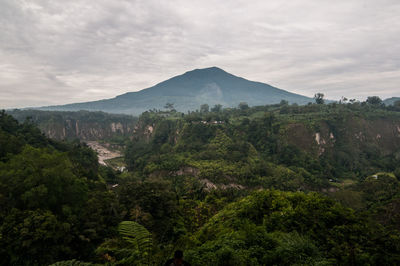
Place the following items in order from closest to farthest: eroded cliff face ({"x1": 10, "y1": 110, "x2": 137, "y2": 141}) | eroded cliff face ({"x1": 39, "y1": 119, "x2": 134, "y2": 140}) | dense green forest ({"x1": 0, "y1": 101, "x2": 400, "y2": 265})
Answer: dense green forest ({"x1": 0, "y1": 101, "x2": 400, "y2": 265}), eroded cliff face ({"x1": 10, "y1": 110, "x2": 137, "y2": 141}), eroded cliff face ({"x1": 39, "y1": 119, "x2": 134, "y2": 140})

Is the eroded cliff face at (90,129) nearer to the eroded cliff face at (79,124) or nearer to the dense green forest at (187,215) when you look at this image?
the eroded cliff face at (79,124)

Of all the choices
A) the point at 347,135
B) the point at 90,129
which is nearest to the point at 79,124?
the point at 90,129

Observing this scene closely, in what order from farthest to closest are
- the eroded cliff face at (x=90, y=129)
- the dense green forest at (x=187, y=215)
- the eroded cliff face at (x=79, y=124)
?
the eroded cliff face at (x=90, y=129), the eroded cliff face at (x=79, y=124), the dense green forest at (x=187, y=215)

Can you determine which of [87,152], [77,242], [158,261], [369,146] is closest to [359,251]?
[158,261]

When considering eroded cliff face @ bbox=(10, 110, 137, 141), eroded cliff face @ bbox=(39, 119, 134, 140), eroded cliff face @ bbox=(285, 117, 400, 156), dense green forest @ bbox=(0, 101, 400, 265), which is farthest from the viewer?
eroded cliff face @ bbox=(39, 119, 134, 140)

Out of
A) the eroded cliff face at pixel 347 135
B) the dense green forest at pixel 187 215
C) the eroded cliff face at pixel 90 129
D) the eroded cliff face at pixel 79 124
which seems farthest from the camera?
the eroded cliff face at pixel 90 129

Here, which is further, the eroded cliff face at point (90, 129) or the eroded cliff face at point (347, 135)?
the eroded cliff face at point (90, 129)

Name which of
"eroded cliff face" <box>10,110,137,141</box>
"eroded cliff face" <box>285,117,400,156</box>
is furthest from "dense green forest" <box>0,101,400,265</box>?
"eroded cliff face" <box>10,110,137,141</box>

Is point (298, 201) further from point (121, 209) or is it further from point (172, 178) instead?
point (172, 178)

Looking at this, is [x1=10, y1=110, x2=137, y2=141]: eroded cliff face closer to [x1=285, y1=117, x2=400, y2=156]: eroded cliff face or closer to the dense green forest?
the dense green forest

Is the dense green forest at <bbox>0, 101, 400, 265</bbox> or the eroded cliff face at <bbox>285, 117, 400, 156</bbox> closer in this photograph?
the dense green forest at <bbox>0, 101, 400, 265</bbox>

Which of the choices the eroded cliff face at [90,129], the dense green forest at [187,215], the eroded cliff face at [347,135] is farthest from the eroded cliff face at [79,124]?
the eroded cliff face at [347,135]
